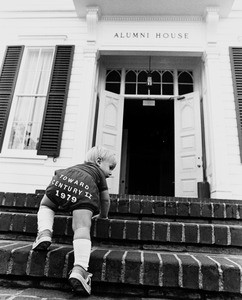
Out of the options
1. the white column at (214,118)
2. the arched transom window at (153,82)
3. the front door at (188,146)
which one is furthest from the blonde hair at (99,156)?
the arched transom window at (153,82)

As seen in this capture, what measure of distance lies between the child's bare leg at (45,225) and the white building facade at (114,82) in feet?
9.12

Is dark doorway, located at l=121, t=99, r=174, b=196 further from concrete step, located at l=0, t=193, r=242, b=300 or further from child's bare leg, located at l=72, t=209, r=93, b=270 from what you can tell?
child's bare leg, located at l=72, t=209, r=93, b=270

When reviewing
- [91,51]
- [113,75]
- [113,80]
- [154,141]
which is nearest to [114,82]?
[113,80]

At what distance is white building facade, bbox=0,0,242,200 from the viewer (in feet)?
15.7

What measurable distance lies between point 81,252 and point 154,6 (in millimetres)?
5343

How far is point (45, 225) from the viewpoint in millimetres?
1823

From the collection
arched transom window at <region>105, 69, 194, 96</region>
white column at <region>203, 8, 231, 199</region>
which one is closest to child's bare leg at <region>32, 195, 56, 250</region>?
white column at <region>203, 8, 231, 199</region>

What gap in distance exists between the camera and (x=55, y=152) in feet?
15.7

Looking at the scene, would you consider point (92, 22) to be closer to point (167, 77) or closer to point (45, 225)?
point (167, 77)

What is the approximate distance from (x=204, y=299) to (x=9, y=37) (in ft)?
20.8

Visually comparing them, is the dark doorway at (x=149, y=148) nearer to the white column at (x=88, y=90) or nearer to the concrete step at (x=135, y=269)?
the white column at (x=88, y=90)

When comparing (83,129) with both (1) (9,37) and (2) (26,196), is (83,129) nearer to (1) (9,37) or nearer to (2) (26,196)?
(2) (26,196)

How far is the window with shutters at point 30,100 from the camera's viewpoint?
16.7ft

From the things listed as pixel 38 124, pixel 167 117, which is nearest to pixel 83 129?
pixel 38 124
